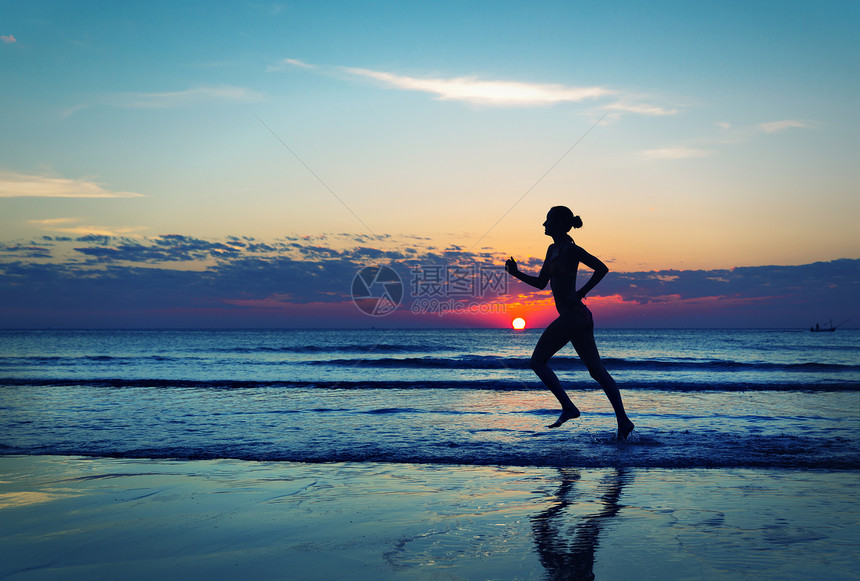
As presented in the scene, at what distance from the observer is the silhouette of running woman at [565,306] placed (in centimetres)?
636

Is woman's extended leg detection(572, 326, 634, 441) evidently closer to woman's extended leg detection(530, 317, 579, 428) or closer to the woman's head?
woman's extended leg detection(530, 317, 579, 428)

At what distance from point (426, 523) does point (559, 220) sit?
4.00 meters

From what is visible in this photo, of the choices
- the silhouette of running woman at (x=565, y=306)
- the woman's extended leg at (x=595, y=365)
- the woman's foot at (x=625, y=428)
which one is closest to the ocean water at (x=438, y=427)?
the woman's foot at (x=625, y=428)

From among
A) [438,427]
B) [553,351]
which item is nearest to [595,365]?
[553,351]

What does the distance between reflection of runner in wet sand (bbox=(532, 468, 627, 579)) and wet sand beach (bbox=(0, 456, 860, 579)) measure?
1cm

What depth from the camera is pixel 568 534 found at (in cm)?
331

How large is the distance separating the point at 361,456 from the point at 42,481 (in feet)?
9.20

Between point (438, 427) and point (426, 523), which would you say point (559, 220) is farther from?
point (426, 523)

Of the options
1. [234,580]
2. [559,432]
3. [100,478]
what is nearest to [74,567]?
[234,580]

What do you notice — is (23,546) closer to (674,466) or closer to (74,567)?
(74,567)

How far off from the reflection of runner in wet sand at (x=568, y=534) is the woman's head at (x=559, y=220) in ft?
9.63

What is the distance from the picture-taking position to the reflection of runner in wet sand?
2771 millimetres

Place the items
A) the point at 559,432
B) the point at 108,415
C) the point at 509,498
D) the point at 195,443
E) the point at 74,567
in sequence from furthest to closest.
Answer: the point at 108,415
the point at 559,432
the point at 195,443
the point at 509,498
the point at 74,567

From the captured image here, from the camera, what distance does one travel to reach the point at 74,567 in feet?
9.37
